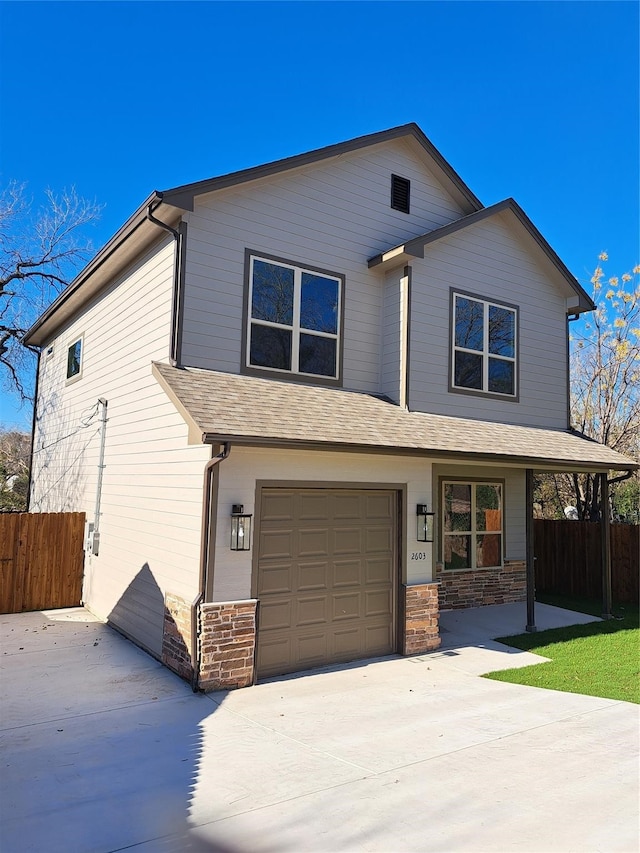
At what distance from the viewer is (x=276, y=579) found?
7.53m

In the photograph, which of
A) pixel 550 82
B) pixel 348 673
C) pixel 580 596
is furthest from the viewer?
pixel 580 596

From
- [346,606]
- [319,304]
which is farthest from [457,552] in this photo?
[319,304]

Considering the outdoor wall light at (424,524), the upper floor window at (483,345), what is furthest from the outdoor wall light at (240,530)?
the upper floor window at (483,345)

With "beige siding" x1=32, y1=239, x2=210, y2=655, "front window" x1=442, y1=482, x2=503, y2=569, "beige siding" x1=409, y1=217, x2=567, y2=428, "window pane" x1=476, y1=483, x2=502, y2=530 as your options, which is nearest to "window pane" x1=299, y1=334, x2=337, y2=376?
"beige siding" x1=409, y1=217, x2=567, y2=428

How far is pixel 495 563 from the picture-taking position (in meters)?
12.5

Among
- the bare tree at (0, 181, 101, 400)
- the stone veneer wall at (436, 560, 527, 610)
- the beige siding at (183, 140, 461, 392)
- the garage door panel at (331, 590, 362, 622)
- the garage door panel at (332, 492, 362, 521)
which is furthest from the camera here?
the bare tree at (0, 181, 101, 400)

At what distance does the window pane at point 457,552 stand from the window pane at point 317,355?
14.6 ft

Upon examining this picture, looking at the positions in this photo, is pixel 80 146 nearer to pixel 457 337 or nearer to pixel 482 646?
pixel 457 337

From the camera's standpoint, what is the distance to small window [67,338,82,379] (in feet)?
42.0

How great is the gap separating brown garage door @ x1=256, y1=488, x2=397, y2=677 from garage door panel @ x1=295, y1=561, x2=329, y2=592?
0.01 m

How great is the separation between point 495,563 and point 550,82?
1005 centimetres

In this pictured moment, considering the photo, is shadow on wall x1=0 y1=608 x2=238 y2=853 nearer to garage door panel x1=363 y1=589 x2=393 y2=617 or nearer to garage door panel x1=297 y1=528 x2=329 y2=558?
garage door panel x1=297 y1=528 x2=329 y2=558

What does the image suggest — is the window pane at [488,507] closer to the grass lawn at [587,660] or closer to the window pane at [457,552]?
the window pane at [457,552]

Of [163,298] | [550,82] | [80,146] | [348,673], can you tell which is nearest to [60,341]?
[80,146]
